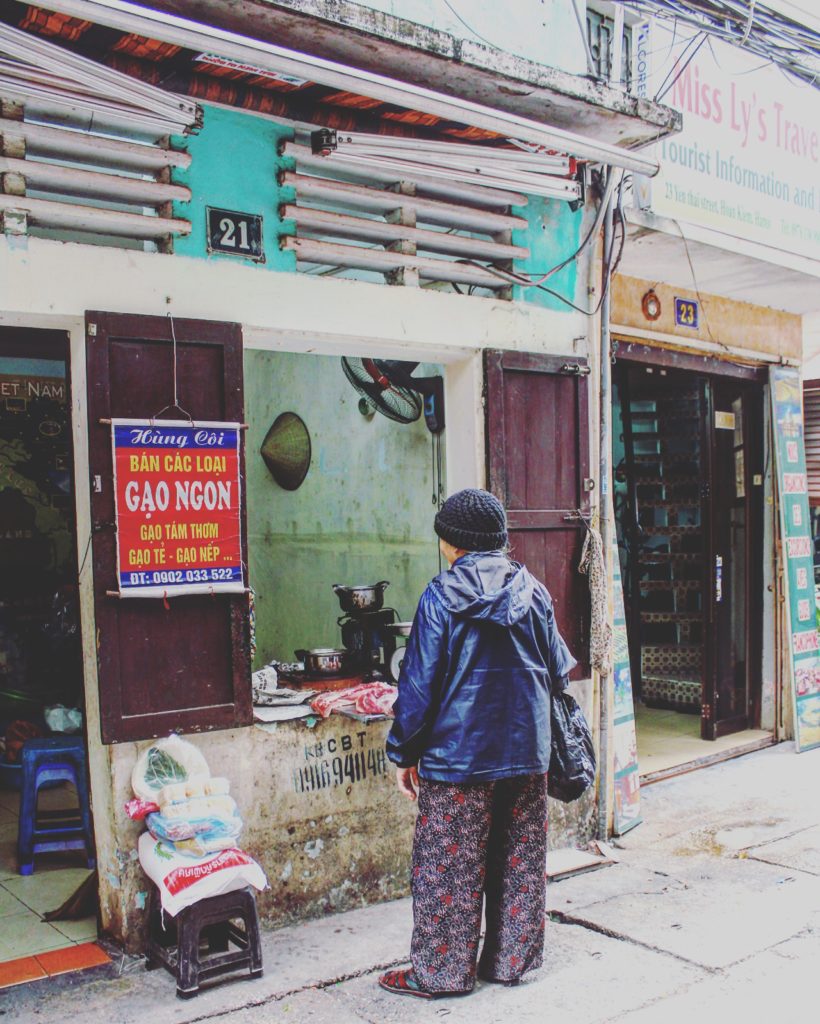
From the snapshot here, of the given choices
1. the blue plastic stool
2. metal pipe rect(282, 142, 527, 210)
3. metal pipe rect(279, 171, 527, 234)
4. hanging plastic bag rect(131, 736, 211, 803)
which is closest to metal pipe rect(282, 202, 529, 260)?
metal pipe rect(279, 171, 527, 234)

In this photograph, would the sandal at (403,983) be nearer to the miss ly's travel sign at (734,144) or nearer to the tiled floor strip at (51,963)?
the tiled floor strip at (51,963)

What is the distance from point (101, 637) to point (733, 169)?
15.9 feet

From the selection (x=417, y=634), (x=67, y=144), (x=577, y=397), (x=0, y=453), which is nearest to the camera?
(x=417, y=634)

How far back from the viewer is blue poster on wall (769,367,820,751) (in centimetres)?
795

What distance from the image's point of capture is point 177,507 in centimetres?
432

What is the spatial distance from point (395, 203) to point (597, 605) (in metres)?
2.46

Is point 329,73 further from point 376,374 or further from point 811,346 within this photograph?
point 811,346

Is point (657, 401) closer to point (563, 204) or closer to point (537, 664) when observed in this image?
point (563, 204)

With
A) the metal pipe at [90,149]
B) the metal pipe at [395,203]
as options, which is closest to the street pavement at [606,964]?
the metal pipe at [90,149]

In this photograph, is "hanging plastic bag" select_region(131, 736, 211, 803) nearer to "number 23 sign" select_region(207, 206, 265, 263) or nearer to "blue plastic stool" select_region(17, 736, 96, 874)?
"blue plastic stool" select_region(17, 736, 96, 874)

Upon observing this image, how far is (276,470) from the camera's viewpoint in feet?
27.2

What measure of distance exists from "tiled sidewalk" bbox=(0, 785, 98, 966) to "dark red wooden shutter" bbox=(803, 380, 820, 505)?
6534 millimetres

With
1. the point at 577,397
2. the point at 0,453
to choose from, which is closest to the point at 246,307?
the point at 577,397

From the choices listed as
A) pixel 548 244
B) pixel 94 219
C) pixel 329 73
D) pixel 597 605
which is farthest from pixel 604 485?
pixel 94 219
